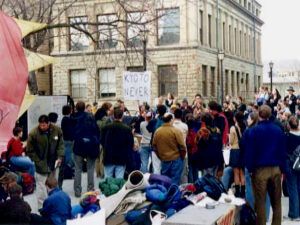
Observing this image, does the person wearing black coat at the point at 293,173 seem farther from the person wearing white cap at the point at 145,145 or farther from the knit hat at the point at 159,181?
the person wearing white cap at the point at 145,145

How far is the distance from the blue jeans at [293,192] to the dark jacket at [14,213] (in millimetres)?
4686

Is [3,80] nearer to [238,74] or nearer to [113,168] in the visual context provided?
[113,168]

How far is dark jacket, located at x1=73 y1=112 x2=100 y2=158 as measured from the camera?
11.9m

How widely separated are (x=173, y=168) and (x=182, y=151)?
41 cm

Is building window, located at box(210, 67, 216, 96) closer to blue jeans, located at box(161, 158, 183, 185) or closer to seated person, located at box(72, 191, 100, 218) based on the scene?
blue jeans, located at box(161, 158, 183, 185)

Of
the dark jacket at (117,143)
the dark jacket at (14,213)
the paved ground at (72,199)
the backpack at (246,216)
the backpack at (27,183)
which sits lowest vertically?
the paved ground at (72,199)

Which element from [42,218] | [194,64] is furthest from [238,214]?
[194,64]

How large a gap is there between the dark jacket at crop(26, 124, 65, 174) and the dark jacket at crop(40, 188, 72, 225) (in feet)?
8.08

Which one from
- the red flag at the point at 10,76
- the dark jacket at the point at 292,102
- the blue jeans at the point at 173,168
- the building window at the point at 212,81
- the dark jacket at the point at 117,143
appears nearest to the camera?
the red flag at the point at 10,76

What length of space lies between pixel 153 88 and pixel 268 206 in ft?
114

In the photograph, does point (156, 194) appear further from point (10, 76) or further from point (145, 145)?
point (145, 145)

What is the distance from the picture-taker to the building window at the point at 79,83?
46.6 metres

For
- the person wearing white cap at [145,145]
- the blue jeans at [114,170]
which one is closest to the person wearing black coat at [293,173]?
the blue jeans at [114,170]

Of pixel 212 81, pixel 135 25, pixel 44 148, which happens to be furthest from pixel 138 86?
pixel 212 81
